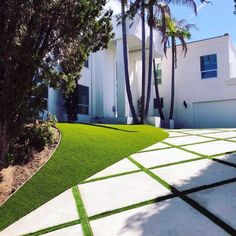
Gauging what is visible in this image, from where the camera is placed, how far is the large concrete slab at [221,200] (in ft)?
14.5

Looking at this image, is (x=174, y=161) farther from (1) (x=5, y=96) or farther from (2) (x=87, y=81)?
(2) (x=87, y=81)

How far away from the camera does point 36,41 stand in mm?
6523

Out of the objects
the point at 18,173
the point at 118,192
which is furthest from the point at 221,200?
the point at 18,173

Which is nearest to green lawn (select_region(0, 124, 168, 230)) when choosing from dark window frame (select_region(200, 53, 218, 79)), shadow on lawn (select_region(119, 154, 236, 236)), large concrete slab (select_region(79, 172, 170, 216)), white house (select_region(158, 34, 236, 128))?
large concrete slab (select_region(79, 172, 170, 216))

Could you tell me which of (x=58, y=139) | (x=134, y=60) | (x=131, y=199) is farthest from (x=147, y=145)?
(x=134, y=60)

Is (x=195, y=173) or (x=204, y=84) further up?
(x=204, y=84)

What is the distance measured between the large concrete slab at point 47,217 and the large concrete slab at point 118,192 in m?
0.29

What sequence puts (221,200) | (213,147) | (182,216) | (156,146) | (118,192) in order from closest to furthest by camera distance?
1. (182,216)
2. (221,200)
3. (118,192)
4. (213,147)
5. (156,146)

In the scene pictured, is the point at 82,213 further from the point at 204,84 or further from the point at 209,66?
the point at 209,66

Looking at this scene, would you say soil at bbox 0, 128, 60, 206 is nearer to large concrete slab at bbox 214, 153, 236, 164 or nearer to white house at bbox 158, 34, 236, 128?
large concrete slab at bbox 214, 153, 236, 164

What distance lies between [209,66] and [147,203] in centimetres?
2022

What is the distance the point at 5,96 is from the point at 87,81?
12.1m

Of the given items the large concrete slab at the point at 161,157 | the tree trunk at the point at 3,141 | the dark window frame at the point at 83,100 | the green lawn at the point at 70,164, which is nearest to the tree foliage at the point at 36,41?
the tree trunk at the point at 3,141

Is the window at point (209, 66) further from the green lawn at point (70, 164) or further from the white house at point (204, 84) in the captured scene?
the green lawn at point (70, 164)
